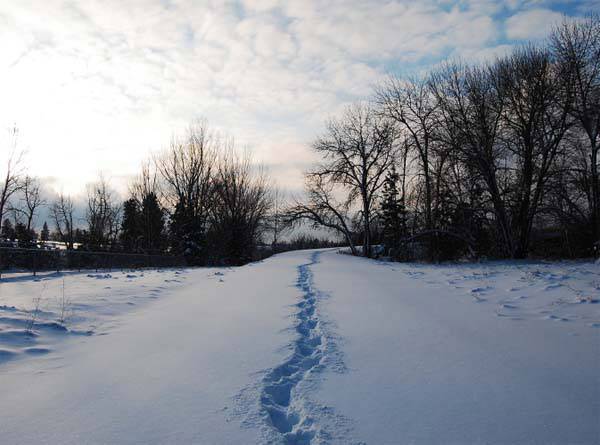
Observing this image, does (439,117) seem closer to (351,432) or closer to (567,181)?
(567,181)

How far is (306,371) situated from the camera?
3.19 metres

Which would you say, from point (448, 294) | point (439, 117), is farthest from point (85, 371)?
point (439, 117)

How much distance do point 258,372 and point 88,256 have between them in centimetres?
1486

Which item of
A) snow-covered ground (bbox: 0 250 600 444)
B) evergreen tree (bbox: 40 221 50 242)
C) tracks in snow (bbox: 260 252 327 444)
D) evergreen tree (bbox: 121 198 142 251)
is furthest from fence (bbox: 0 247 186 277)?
evergreen tree (bbox: 40 221 50 242)

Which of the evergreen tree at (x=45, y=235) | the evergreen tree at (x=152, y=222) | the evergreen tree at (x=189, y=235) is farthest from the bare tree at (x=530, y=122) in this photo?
the evergreen tree at (x=45, y=235)

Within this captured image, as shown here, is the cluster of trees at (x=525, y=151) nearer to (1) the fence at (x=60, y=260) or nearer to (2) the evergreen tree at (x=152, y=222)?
(1) the fence at (x=60, y=260)

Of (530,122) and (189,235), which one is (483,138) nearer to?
(530,122)

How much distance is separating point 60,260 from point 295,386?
1405cm

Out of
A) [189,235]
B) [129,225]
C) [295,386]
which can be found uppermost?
[129,225]

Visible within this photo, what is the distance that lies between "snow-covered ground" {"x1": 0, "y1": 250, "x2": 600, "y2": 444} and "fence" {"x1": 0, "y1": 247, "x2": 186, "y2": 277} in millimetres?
6690

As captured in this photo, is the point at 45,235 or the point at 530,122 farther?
the point at 45,235

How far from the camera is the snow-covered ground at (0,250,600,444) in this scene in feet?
7.09

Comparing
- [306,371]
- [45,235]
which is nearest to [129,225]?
[45,235]

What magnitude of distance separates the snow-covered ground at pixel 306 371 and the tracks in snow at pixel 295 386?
13mm
